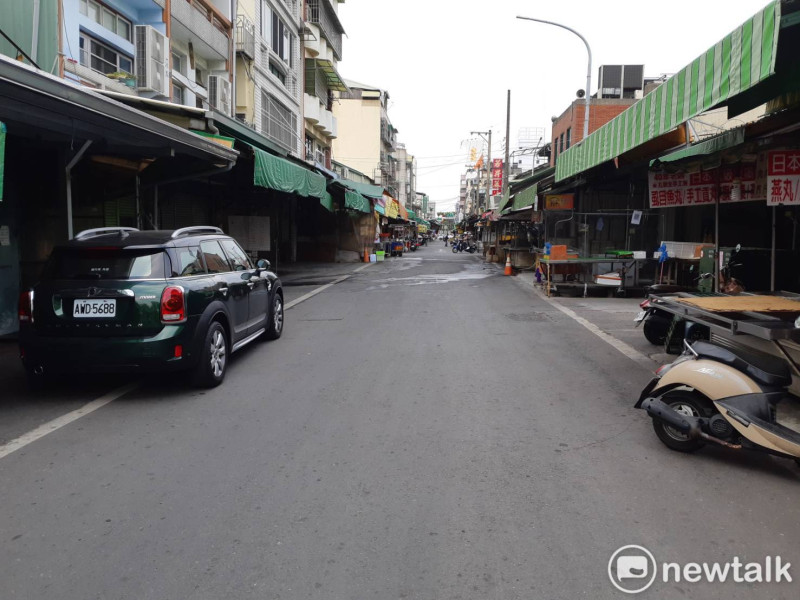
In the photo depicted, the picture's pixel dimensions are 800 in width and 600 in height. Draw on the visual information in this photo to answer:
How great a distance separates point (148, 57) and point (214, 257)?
10330 millimetres

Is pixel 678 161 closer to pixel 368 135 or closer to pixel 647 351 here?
pixel 647 351

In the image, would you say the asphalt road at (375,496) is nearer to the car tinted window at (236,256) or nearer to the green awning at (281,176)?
the car tinted window at (236,256)

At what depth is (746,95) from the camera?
6.88m

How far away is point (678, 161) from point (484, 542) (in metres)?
7.73

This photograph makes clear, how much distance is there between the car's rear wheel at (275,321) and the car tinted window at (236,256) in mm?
1033

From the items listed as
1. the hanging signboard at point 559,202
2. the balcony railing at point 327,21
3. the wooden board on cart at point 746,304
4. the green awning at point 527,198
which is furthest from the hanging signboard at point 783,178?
the balcony railing at point 327,21

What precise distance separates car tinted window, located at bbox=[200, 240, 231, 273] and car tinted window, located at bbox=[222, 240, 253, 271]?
240 mm

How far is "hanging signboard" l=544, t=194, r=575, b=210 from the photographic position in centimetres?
1853

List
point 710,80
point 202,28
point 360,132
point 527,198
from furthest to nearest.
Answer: point 360,132
point 527,198
point 202,28
point 710,80

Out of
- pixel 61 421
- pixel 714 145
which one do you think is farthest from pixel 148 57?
pixel 714 145

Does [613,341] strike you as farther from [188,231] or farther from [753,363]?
[188,231]

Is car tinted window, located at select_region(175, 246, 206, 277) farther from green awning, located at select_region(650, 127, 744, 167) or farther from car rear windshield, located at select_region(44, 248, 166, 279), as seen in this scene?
green awning, located at select_region(650, 127, 744, 167)

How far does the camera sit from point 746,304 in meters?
6.05

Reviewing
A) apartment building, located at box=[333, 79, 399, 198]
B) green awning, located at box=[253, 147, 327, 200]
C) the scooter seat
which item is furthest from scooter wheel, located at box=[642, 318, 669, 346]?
apartment building, located at box=[333, 79, 399, 198]
